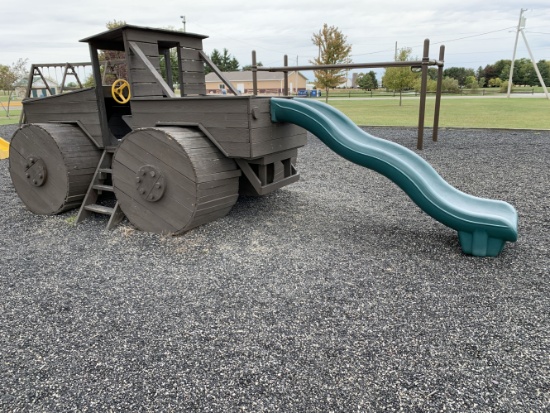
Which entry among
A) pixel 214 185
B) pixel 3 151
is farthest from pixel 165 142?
pixel 3 151

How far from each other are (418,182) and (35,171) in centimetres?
427

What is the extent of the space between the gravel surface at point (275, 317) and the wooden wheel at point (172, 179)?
0.21 metres

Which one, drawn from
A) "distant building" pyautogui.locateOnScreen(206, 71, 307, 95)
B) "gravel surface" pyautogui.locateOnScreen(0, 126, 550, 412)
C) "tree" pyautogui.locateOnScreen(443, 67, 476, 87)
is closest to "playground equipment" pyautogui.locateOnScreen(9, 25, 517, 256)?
"gravel surface" pyautogui.locateOnScreen(0, 126, 550, 412)

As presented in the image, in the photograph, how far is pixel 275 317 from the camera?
262 cm

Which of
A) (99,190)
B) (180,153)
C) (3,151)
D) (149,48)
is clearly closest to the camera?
(180,153)

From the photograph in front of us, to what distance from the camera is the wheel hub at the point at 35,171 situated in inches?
188

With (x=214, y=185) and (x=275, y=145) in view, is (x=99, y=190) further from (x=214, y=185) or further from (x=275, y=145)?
(x=275, y=145)

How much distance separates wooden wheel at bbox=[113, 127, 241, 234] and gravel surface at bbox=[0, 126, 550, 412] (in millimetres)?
214

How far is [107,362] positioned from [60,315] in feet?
2.38

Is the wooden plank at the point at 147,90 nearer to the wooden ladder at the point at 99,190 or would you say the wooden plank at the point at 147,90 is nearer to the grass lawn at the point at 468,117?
the wooden ladder at the point at 99,190

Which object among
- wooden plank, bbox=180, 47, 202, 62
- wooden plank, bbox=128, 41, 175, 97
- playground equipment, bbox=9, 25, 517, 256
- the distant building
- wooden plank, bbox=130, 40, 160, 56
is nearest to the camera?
playground equipment, bbox=9, 25, 517, 256

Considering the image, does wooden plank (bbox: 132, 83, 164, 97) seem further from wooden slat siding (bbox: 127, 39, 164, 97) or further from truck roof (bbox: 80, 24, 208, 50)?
truck roof (bbox: 80, 24, 208, 50)

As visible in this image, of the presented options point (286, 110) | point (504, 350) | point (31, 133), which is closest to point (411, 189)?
point (286, 110)

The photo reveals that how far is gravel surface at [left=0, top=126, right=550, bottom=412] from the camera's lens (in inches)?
77.9
